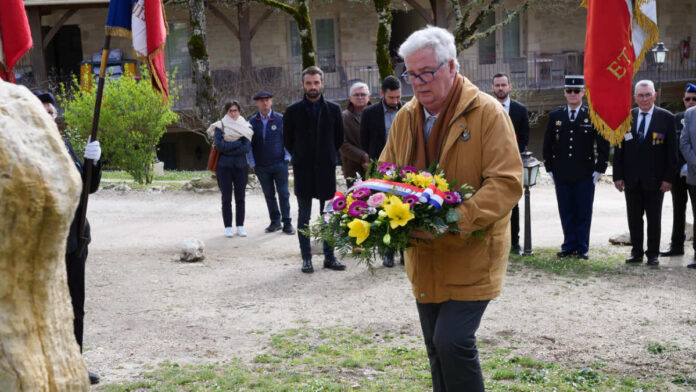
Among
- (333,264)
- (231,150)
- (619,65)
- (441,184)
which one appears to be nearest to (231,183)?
(231,150)

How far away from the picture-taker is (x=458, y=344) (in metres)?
3.72

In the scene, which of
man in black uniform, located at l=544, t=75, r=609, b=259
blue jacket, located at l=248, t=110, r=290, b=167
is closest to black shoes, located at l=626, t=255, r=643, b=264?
man in black uniform, located at l=544, t=75, r=609, b=259

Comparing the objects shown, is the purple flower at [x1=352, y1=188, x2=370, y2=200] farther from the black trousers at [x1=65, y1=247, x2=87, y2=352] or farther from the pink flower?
the black trousers at [x1=65, y1=247, x2=87, y2=352]

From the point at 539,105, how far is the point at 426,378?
1954cm

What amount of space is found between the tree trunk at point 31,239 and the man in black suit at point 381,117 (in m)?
5.53

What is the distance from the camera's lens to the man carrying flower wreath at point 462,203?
3.71 m

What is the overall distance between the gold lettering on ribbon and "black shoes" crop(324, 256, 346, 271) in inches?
148

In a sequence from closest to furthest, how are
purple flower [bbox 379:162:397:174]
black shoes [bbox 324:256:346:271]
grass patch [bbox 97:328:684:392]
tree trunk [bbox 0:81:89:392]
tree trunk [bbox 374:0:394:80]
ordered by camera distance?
tree trunk [bbox 0:81:89:392] → purple flower [bbox 379:162:397:174] → grass patch [bbox 97:328:684:392] → black shoes [bbox 324:256:346:271] → tree trunk [bbox 374:0:394:80]

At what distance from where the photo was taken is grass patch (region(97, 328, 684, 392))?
4.97 m

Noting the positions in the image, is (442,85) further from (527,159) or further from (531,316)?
(527,159)

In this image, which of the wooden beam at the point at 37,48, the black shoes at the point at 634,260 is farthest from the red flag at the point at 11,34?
the wooden beam at the point at 37,48

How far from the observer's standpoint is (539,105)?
2345 centimetres

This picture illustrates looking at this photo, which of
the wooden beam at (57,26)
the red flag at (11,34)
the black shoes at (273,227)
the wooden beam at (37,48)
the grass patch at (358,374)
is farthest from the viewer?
the wooden beam at (37,48)

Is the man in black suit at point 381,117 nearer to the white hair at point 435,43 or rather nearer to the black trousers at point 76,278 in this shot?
the black trousers at point 76,278
